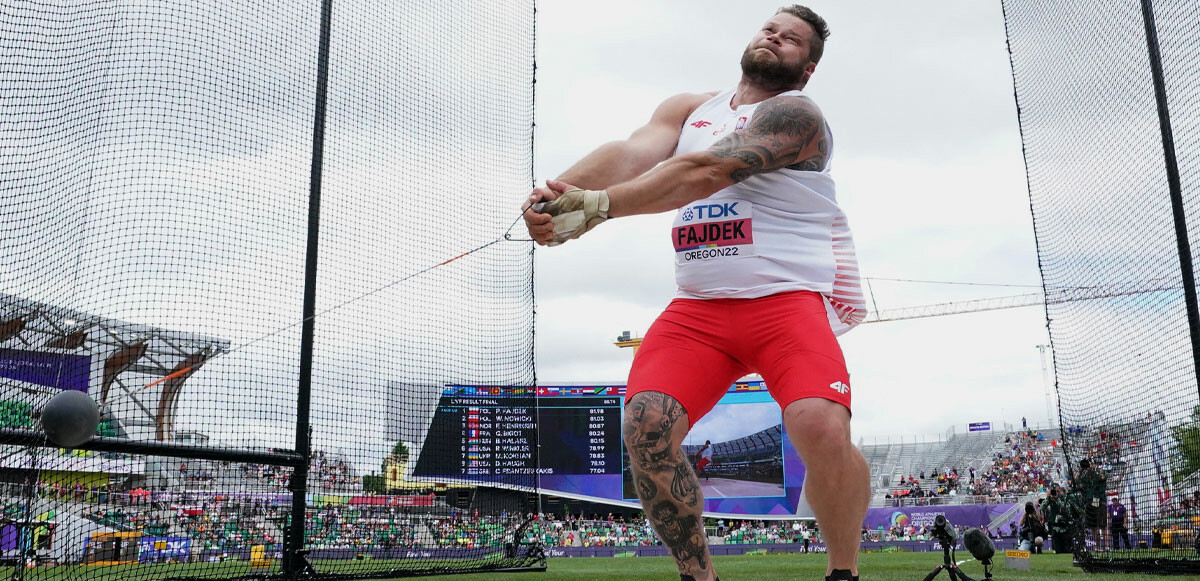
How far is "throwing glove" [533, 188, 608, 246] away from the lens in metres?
2.19

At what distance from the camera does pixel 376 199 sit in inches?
268

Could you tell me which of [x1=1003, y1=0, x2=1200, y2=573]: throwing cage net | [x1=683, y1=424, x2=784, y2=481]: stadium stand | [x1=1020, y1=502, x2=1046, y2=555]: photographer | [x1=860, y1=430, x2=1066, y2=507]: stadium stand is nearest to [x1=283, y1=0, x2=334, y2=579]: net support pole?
[x1=1003, y1=0, x2=1200, y2=573]: throwing cage net

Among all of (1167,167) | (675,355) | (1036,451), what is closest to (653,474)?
(675,355)

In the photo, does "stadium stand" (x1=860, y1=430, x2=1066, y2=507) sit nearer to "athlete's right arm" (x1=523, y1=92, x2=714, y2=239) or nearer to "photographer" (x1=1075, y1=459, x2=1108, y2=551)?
"photographer" (x1=1075, y1=459, x2=1108, y2=551)

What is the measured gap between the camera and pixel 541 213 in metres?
2.23

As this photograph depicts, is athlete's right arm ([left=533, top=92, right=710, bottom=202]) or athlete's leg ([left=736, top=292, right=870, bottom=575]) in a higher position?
athlete's right arm ([left=533, top=92, right=710, bottom=202])

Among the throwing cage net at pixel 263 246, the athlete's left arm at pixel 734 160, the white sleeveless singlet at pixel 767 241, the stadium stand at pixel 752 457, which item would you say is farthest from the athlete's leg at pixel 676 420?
the stadium stand at pixel 752 457

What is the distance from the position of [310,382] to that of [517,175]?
8.86 ft

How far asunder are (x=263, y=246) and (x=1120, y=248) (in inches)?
279

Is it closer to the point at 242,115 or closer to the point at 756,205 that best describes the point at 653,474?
the point at 756,205

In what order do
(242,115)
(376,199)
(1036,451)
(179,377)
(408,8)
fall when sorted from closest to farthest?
(242,115)
(179,377)
(376,199)
(408,8)
(1036,451)

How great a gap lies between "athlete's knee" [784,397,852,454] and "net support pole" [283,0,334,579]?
4.47m

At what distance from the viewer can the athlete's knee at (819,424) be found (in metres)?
2.17

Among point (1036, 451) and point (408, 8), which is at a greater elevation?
point (408, 8)
